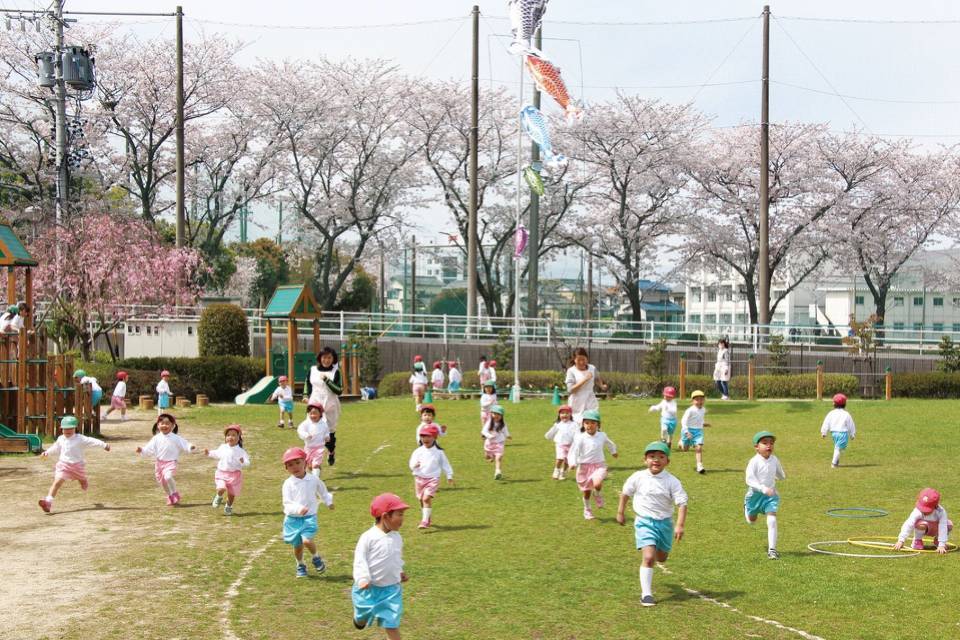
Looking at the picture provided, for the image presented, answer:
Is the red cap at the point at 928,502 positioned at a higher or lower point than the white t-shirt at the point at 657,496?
lower

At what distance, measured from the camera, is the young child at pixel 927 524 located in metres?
11.3

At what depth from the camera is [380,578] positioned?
7395 mm

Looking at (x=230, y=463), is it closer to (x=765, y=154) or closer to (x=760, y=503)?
(x=760, y=503)

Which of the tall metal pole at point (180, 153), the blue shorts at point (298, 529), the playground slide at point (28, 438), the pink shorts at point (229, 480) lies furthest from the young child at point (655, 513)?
the tall metal pole at point (180, 153)

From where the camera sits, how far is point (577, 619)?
8875mm

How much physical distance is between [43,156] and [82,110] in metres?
3.29

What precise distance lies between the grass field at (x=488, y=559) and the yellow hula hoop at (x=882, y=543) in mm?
247

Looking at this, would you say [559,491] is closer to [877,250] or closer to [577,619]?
[577,619]

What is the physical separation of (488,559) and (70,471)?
22.6ft

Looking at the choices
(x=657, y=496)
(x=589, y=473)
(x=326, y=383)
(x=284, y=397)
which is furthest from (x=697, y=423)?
(x=284, y=397)

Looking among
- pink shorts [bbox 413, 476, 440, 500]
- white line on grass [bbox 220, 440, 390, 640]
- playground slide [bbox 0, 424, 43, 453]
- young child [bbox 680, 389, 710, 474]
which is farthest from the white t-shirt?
playground slide [bbox 0, 424, 43, 453]

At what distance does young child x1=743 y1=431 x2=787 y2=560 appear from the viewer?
11195mm

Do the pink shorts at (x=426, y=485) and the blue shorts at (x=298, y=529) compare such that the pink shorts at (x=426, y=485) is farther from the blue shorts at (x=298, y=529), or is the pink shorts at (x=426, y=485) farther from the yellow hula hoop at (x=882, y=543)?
the yellow hula hoop at (x=882, y=543)

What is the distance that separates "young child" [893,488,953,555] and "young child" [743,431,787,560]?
4.66 ft
